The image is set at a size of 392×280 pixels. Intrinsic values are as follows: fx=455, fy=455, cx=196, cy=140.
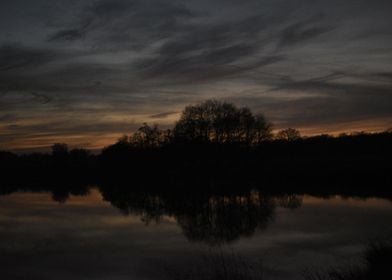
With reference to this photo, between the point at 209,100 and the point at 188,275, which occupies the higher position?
the point at 209,100

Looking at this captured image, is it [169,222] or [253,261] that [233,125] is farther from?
[253,261]

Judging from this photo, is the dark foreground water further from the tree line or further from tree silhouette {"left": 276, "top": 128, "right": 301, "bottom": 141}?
tree silhouette {"left": 276, "top": 128, "right": 301, "bottom": 141}

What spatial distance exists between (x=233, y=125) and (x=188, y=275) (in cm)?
7364

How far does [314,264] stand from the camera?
1642cm

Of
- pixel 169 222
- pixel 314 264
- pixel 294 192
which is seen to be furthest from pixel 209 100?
pixel 314 264

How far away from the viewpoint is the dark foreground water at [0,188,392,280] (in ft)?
55.8

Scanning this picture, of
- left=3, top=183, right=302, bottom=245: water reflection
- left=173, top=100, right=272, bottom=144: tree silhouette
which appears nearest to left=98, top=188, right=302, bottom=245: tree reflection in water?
left=3, top=183, right=302, bottom=245: water reflection

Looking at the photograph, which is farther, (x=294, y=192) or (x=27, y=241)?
(x=294, y=192)

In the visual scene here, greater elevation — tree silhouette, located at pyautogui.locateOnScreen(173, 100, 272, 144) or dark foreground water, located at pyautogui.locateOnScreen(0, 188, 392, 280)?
tree silhouette, located at pyautogui.locateOnScreen(173, 100, 272, 144)

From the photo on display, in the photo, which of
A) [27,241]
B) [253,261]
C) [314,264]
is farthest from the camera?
[27,241]

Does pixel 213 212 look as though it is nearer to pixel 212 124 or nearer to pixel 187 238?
pixel 187 238

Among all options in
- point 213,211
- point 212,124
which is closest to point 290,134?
point 212,124

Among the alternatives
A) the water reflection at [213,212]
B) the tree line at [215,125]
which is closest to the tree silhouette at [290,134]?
Answer: the tree line at [215,125]

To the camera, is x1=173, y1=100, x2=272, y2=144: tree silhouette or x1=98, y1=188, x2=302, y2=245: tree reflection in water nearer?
x1=98, y1=188, x2=302, y2=245: tree reflection in water
